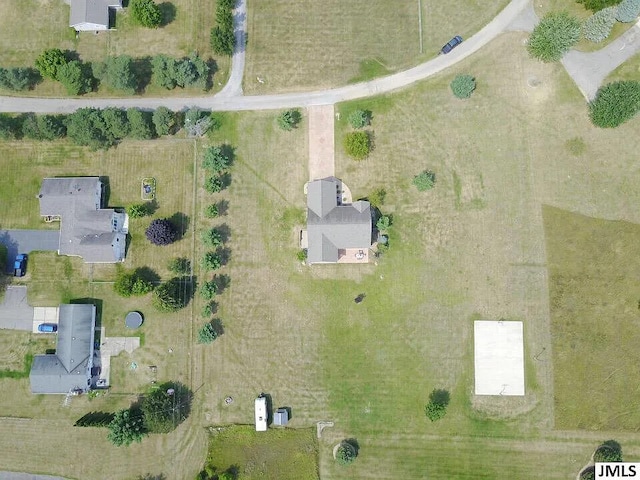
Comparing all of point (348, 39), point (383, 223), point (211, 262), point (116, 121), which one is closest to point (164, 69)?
point (116, 121)

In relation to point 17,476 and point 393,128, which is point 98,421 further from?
point 393,128

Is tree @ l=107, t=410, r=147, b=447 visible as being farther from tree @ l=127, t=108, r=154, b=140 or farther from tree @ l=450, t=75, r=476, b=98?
tree @ l=450, t=75, r=476, b=98

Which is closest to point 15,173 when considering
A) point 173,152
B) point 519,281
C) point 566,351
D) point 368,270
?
point 173,152

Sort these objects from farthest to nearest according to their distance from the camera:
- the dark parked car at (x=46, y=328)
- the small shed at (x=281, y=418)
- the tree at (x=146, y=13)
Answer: the tree at (x=146, y=13) < the dark parked car at (x=46, y=328) < the small shed at (x=281, y=418)

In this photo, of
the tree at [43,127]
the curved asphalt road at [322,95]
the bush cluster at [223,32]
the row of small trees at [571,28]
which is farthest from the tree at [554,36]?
the tree at [43,127]

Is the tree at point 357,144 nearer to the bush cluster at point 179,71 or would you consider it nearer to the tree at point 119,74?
the bush cluster at point 179,71

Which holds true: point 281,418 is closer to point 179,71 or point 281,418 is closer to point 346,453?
point 346,453

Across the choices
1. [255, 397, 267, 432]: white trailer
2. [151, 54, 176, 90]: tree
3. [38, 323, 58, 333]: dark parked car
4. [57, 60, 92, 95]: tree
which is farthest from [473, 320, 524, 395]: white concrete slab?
[57, 60, 92, 95]: tree
